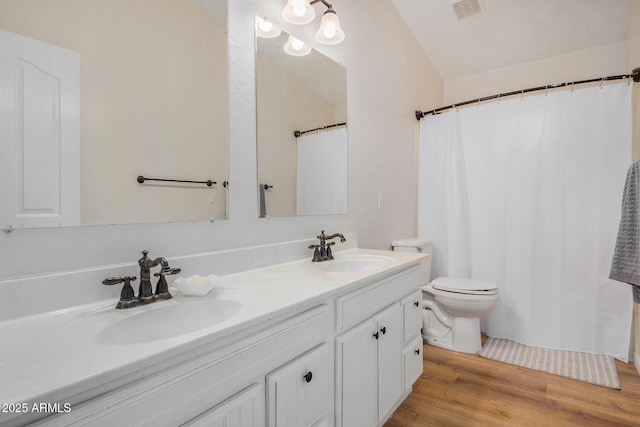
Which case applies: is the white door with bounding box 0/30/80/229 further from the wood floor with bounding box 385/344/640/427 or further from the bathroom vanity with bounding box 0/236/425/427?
the wood floor with bounding box 385/344/640/427

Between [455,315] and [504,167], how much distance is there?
1.22 m

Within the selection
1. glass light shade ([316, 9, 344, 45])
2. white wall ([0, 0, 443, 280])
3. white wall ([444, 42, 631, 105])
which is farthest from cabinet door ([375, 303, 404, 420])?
white wall ([444, 42, 631, 105])

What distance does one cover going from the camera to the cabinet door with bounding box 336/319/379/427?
1.10 meters

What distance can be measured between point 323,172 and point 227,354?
4.07 feet

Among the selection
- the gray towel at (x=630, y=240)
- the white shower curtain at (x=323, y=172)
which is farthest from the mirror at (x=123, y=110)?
the gray towel at (x=630, y=240)

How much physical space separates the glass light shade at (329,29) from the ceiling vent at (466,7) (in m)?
Result: 1.26

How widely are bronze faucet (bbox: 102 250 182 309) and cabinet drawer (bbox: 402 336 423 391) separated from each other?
1172 millimetres

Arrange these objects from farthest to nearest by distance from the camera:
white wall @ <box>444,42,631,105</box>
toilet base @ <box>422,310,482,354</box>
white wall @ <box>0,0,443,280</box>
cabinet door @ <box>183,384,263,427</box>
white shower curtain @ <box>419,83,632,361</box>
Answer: white wall @ <box>444,42,631,105</box>, toilet base @ <box>422,310,482,354</box>, white shower curtain @ <box>419,83,632,361</box>, white wall @ <box>0,0,443,280</box>, cabinet door @ <box>183,384,263,427</box>

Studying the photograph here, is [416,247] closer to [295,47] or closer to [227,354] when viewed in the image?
[295,47]

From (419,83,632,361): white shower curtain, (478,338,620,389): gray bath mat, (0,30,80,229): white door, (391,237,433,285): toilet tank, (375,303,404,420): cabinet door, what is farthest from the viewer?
(391,237,433,285): toilet tank

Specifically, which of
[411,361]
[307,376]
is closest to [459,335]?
[411,361]

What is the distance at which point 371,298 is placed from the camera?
1.27 m

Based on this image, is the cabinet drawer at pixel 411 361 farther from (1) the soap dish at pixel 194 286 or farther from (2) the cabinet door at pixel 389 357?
(1) the soap dish at pixel 194 286

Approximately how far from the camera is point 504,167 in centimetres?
243
